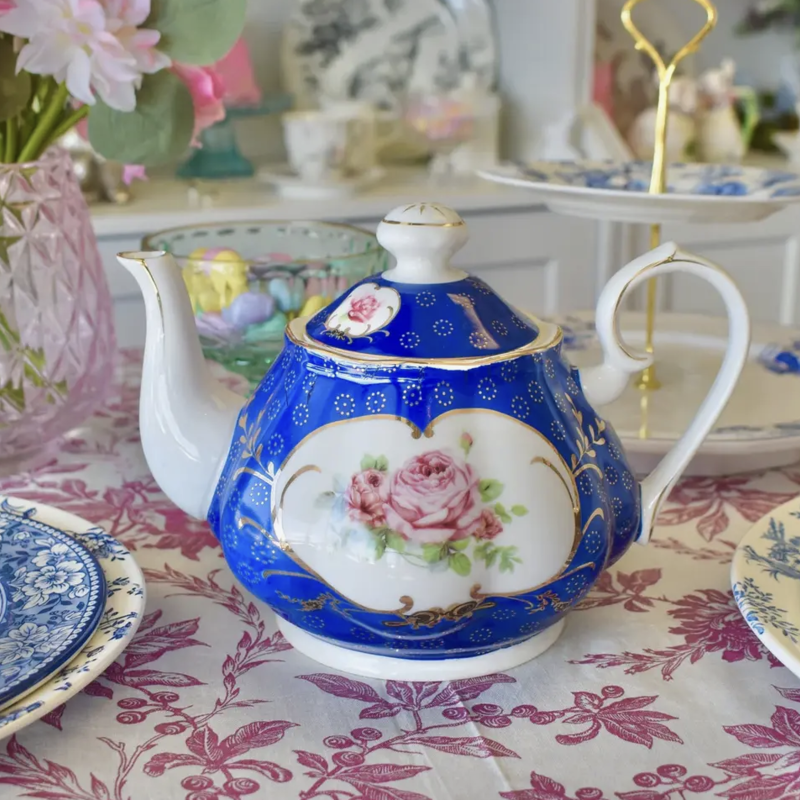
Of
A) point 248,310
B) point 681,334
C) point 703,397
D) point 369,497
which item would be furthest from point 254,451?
point 681,334

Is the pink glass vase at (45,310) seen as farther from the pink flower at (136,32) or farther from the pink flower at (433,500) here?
the pink flower at (433,500)

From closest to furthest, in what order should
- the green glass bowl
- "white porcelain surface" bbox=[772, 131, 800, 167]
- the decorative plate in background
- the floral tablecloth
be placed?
the floral tablecloth, the green glass bowl, the decorative plate in background, "white porcelain surface" bbox=[772, 131, 800, 167]

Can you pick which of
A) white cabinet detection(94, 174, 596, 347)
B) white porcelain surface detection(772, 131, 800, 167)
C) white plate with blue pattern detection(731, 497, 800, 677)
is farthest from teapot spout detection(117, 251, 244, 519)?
white porcelain surface detection(772, 131, 800, 167)

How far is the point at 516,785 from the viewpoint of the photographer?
39 centimetres

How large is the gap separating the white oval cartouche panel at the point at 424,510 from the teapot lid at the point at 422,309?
0.03 m

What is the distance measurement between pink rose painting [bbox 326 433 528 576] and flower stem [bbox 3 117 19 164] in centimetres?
40

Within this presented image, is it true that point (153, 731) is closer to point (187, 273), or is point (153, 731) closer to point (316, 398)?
point (316, 398)

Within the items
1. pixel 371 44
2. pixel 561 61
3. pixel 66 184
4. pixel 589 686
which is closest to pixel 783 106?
pixel 561 61

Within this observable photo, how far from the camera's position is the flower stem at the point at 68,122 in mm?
662

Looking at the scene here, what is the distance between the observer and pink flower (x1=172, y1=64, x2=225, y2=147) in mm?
667

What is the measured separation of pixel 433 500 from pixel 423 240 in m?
0.12

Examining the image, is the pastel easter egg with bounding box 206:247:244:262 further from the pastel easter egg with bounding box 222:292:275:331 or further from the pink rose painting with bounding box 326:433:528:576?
the pink rose painting with bounding box 326:433:528:576

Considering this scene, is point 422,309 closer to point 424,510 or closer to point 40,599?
point 424,510

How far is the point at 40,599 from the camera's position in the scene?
48cm
